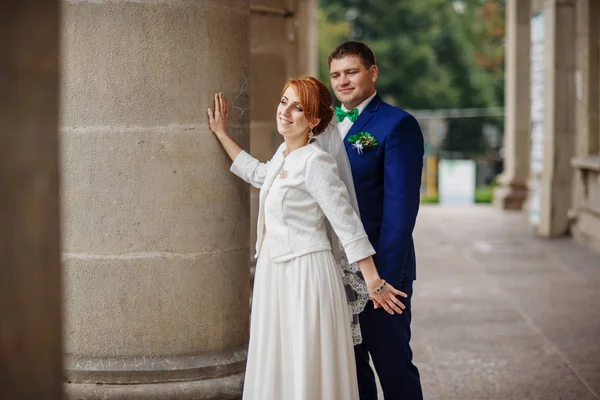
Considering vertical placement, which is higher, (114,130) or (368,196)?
(114,130)

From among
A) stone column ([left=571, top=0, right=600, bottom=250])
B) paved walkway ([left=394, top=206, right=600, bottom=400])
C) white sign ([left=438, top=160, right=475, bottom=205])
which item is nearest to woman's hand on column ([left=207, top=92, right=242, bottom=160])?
paved walkway ([left=394, top=206, right=600, bottom=400])

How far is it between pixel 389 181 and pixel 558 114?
9348mm

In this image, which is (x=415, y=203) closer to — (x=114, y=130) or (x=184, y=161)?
(x=184, y=161)

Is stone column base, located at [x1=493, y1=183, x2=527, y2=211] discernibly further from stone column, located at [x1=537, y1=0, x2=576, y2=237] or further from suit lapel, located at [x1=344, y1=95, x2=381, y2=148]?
suit lapel, located at [x1=344, y1=95, x2=381, y2=148]

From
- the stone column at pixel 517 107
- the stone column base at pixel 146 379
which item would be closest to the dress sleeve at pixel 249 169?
the stone column base at pixel 146 379

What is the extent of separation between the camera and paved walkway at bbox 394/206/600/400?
5.82m

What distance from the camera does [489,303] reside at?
8.40 meters

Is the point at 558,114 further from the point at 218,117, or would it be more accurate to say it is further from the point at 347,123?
the point at 218,117

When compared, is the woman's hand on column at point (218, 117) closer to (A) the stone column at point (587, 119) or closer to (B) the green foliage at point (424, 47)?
(A) the stone column at point (587, 119)

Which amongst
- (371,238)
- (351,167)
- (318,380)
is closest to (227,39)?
(351,167)

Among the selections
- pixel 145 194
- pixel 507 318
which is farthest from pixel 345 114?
pixel 507 318

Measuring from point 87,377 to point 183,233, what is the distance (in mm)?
713

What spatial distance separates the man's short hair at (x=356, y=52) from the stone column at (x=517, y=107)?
1313 centimetres

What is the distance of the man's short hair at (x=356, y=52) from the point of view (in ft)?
13.6
